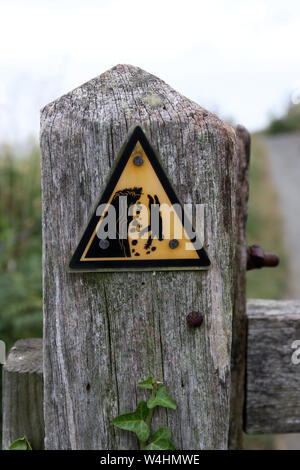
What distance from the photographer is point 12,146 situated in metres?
4.42

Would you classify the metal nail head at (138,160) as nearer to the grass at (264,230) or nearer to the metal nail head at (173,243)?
the metal nail head at (173,243)

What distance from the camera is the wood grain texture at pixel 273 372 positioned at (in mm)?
1543

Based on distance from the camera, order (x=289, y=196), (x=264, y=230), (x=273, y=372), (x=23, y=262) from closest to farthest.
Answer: (x=273, y=372) < (x=23, y=262) < (x=264, y=230) < (x=289, y=196)

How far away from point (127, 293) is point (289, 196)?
387 inches

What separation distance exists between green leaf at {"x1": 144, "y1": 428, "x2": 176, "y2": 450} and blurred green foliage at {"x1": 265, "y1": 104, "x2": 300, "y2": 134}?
18.0 meters

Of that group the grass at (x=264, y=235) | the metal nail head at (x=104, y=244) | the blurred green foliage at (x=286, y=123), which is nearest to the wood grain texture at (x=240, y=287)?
the metal nail head at (x=104, y=244)

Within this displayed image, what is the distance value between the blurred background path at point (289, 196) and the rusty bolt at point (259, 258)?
106 inches

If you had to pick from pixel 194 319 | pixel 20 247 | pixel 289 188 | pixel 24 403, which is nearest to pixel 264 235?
pixel 289 188

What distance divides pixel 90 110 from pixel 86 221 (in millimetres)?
279

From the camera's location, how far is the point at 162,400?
1.24 metres

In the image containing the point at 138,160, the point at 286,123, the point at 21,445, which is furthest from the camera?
the point at 286,123

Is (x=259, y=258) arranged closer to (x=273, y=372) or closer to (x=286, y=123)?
(x=273, y=372)

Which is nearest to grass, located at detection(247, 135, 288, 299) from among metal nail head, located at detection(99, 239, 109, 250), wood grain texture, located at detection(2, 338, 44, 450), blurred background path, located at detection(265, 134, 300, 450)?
blurred background path, located at detection(265, 134, 300, 450)

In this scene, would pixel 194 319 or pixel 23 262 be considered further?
pixel 23 262
